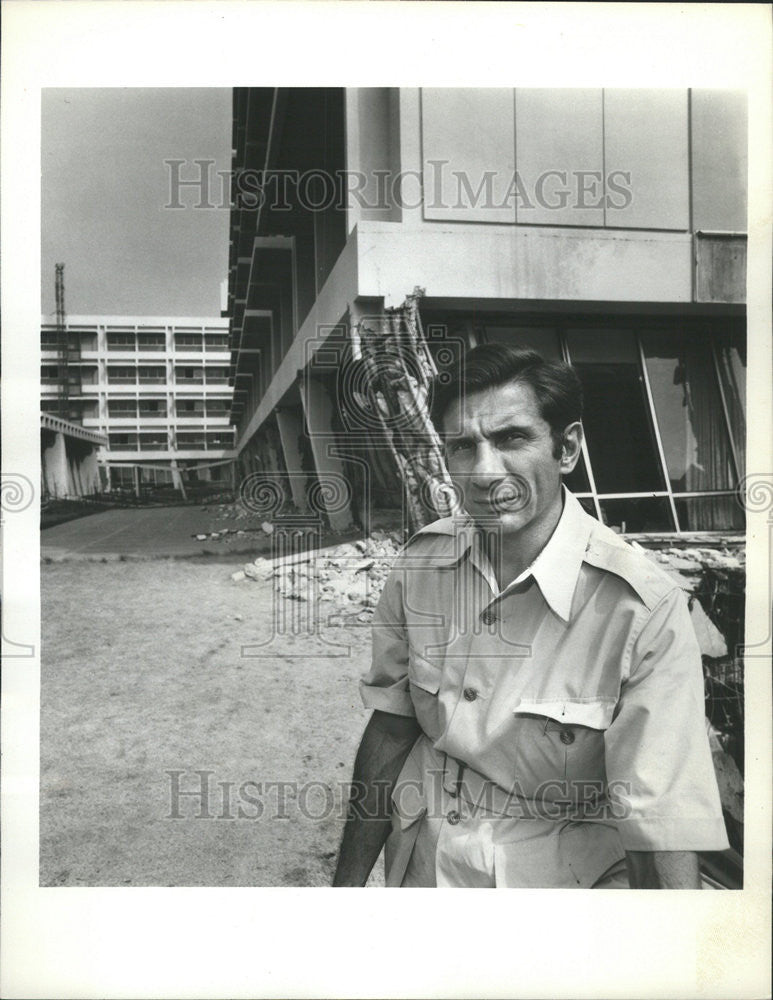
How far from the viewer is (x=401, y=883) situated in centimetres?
247

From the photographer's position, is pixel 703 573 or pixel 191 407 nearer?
pixel 703 573

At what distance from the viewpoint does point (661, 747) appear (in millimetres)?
2082

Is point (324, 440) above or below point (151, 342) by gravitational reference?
below

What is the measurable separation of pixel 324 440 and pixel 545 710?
47.0 inches

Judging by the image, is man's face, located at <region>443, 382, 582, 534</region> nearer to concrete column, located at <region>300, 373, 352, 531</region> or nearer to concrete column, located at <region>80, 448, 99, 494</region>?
concrete column, located at <region>300, 373, 352, 531</region>

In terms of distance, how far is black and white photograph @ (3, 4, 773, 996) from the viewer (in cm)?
254

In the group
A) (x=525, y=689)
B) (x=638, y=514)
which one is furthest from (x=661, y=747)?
(x=638, y=514)

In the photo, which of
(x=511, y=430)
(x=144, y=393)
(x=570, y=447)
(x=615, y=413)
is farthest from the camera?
(x=144, y=393)

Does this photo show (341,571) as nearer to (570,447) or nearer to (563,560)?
(563,560)

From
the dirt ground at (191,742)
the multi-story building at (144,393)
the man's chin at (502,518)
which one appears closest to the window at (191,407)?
the multi-story building at (144,393)

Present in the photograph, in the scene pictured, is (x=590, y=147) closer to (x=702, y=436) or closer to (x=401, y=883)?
(x=702, y=436)

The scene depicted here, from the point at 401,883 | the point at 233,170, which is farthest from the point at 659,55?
the point at 401,883

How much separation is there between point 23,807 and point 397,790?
4.40ft

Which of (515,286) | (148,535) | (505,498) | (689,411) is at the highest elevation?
(515,286)
